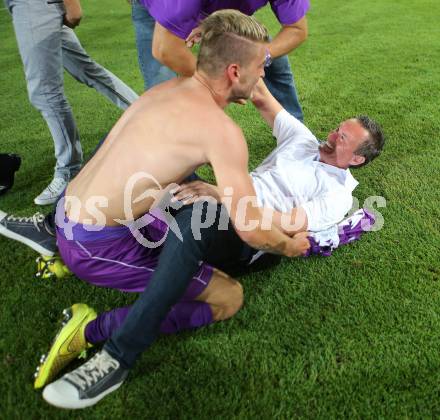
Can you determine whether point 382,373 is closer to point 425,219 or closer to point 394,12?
point 425,219

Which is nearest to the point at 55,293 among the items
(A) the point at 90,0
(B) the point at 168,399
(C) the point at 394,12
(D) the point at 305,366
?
(B) the point at 168,399

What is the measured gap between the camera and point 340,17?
6.99 m

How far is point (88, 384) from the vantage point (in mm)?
1619

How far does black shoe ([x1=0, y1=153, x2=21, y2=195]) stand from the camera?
2889mm

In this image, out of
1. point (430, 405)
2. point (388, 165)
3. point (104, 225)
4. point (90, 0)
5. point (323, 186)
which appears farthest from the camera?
point (90, 0)

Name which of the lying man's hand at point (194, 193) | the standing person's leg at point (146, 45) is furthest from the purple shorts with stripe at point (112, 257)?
the standing person's leg at point (146, 45)

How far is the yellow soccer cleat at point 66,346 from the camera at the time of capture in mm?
1690

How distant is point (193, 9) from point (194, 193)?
94 centimetres

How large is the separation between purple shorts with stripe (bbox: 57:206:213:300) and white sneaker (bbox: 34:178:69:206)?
950 mm

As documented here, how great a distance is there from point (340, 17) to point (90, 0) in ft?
18.3

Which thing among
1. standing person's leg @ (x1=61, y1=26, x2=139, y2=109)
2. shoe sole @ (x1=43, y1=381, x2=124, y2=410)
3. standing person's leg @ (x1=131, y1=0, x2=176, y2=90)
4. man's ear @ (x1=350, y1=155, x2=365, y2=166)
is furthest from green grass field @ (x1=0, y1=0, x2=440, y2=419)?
standing person's leg @ (x1=131, y1=0, x2=176, y2=90)

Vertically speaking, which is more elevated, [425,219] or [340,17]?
[425,219]

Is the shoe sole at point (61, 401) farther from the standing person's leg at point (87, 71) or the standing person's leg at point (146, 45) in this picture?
the standing person's leg at point (87, 71)

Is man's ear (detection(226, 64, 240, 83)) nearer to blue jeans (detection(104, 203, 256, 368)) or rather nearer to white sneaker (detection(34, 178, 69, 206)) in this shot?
blue jeans (detection(104, 203, 256, 368))
